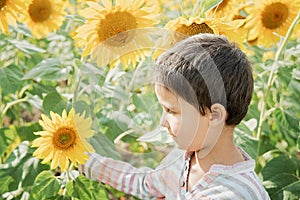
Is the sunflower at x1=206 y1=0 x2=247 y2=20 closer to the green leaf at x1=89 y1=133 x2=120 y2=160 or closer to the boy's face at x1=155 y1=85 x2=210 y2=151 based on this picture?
the green leaf at x1=89 y1=133 x2=120 y2=160

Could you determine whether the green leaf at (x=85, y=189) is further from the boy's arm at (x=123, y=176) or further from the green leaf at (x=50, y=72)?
the green leaf at (x=50, y=72)

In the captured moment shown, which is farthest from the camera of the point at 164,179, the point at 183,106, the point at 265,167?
the point at 265,167

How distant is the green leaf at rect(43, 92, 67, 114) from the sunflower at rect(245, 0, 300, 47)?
66cm

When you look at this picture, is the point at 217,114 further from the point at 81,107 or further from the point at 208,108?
the point at 81,107

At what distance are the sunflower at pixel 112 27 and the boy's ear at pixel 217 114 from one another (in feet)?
1.21

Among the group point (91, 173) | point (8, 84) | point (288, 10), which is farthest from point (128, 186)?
point (288, 10)

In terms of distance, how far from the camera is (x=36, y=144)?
197 cm

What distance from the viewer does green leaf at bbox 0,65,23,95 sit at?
232 cm

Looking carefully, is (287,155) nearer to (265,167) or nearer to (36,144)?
(265,167)

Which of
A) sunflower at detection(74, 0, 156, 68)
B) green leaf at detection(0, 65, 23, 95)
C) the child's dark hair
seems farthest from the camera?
green leaf at detection(0, 65, 23, 95)

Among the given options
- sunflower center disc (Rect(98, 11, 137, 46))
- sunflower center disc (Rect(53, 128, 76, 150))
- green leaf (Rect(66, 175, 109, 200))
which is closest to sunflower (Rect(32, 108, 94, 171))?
sunflower center disc (Rect(53, 128, 76, 150))

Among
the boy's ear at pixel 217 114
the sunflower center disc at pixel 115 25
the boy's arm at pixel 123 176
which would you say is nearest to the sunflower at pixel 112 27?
the sunflower center disc at pixel 115 25

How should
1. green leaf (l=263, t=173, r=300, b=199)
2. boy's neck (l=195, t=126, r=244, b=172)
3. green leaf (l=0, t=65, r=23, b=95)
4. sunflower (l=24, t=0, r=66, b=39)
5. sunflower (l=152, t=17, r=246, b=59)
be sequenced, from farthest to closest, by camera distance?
1. sunflower (l=24, t=0, r=66, b=39)
2. green leaf (l=0, t=65, r=23, b=95)
3. green leaf (l=263, t=173, r=300, b=199)
4. sunflower (l=152, t=17, r=246, b=59)
5. boy's neck (l=195, t=126, r=244, b=172)

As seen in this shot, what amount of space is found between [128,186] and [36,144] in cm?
26
